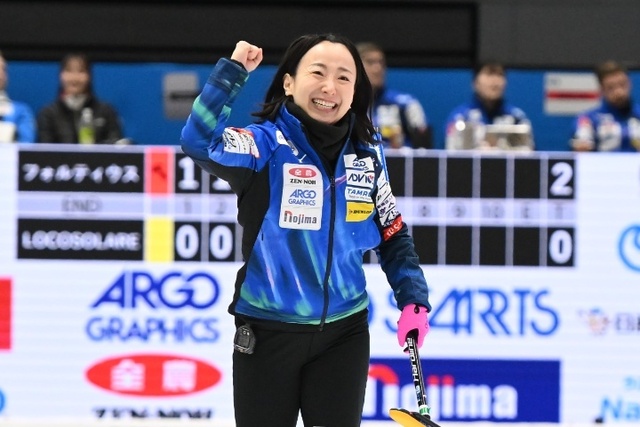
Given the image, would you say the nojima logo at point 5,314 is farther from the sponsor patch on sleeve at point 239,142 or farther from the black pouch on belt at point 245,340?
the sponsor patch on sleeve at point 239,142

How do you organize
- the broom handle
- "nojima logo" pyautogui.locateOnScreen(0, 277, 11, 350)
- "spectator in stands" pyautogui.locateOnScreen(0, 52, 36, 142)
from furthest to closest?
"spectator in stands" pyautogui.locateOnScreen(0, 52, 36, 142) < "nojima logo" pyautogui.locateOnScreen(0, 277, 11, 350) < the broom handle

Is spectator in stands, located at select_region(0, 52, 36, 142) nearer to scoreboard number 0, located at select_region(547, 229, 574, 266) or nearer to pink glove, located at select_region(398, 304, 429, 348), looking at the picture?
scoreboard number 0, located at select_region(547, 229, 574, 266)

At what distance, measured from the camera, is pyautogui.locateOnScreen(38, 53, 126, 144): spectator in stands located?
651 centimetres

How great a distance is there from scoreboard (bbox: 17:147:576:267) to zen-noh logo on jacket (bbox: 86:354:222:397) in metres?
0.46

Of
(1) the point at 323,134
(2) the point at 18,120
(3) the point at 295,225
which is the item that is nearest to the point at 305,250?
(3) the point at 295,225

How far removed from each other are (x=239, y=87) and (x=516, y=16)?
21.1ft

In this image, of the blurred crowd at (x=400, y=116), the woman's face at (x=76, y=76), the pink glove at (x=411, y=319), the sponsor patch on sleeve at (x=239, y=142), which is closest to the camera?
the sponsor patch on sleeve at (x=239, y=142)

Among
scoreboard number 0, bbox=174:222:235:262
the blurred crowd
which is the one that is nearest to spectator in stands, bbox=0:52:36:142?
the blurred crowd

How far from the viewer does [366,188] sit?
328cm

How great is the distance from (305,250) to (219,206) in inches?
103

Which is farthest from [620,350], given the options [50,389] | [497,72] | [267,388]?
[267,388]

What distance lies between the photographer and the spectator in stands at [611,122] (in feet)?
22.0

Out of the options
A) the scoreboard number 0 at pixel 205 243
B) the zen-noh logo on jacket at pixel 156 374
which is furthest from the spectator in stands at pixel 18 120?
the zen-noh logo on jacket at pixel 156 374

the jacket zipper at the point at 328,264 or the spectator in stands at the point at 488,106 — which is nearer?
the jacket zipper at the point at 328,264
